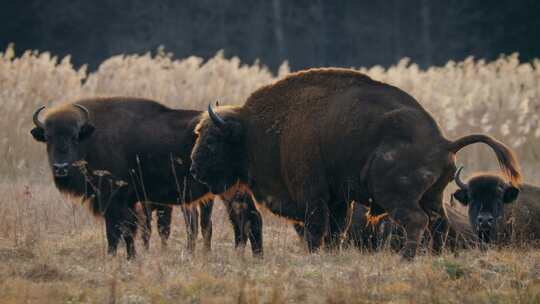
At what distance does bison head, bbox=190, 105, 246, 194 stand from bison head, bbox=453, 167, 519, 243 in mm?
2315

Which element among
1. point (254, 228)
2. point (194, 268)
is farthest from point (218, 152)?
point (194, 268)

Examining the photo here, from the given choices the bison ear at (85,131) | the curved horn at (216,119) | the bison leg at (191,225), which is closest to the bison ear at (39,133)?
the bison ear at (85,131)

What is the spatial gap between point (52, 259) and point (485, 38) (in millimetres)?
39520

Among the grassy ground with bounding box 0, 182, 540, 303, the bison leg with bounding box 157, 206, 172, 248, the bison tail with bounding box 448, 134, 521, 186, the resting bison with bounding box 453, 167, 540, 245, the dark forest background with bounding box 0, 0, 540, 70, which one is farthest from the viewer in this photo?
the dark forest background with bounding box 0, 0, 540, 70

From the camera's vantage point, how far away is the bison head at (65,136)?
10797 millimetres

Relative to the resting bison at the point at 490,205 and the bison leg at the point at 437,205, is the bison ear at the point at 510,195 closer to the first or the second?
the resting bison at the point at 490,205

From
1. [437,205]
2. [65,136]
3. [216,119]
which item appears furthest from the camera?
[65,136]

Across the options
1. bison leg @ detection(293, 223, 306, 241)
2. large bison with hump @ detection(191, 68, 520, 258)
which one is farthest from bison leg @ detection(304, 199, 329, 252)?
bison leg @ detection(293, 223, 306, 241)

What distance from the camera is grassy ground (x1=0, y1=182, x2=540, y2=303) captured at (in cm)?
771

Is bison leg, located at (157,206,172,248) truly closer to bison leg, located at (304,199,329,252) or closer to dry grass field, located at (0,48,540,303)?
dry grass field, located at (0,48,540,303)

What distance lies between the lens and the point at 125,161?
1108 centimetres

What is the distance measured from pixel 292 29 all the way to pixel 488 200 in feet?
124

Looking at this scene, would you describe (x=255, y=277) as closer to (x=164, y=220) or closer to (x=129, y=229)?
(x=129, y=229)

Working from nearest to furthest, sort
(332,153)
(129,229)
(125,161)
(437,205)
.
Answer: (437,205) < (332,153) < (129,229) < (125,161)
